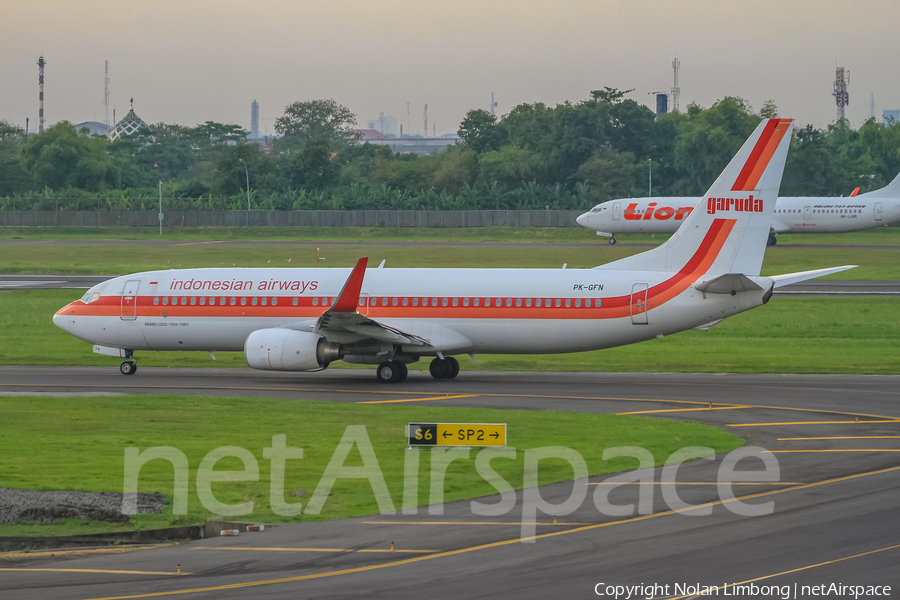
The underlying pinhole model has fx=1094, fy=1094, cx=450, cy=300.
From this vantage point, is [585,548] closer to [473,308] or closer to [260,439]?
[260,439]

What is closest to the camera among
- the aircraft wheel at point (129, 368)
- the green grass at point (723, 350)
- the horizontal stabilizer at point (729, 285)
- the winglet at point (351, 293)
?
the horizontal stabilizer at point (729, 285)

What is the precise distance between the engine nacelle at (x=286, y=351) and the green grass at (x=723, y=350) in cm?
416

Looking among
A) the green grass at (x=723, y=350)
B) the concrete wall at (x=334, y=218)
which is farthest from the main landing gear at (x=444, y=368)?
the concrete wall at (x=334, y=218)

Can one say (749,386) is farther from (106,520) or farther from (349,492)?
(106,520)

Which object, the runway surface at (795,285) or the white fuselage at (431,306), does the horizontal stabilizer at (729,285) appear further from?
the runway surface at (795,285)

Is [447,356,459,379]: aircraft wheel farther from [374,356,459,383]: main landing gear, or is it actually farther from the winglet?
the winglet

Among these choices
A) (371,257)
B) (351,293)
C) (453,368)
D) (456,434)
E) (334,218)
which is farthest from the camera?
(334,218)

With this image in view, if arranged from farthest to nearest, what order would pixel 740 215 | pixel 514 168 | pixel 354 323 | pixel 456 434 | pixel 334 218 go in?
pixel 514 168, pixel 334 218, pixel 740 215, pixel 354 323, pixel 456 434

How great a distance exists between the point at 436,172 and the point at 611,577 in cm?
13716

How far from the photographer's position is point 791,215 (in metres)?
101

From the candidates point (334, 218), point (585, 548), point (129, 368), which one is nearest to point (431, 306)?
point (129, 368)

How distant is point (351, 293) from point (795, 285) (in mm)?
44737

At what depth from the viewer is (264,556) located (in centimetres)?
1648

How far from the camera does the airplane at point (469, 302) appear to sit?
34.4 m
